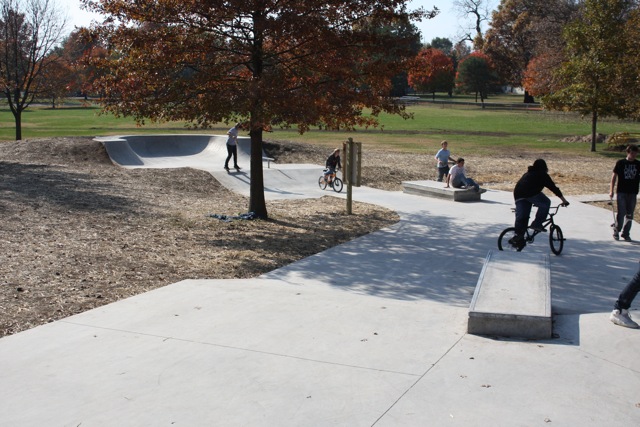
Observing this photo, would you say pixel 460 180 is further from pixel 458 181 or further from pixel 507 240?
pixel 507 240

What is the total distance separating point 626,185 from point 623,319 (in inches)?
244

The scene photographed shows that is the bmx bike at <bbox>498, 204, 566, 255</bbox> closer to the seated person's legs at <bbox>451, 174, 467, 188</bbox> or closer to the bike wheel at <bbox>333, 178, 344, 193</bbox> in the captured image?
the seated person's legs at <bbox>451, 174, 467, 188</bbox>

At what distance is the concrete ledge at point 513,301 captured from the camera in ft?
23.8

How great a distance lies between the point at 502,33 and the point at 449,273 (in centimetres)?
9640

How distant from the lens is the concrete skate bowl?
72.2 feet

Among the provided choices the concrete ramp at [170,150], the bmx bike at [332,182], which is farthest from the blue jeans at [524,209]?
the concrete ramp at [170,150]

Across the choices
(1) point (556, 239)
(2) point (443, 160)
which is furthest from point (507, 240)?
(2) point (443, 160)

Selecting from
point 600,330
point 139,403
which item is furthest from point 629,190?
point 139,403

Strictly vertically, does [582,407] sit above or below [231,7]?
below

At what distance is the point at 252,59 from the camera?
48.6ft

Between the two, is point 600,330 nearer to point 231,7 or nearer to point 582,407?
point 582,407

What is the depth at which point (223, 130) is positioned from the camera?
46.2m

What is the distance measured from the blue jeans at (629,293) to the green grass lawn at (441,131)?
2574cm

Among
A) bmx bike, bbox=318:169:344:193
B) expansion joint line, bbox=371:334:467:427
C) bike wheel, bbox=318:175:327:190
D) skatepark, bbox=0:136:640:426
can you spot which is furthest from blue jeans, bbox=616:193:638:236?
bike wheel, bbox=318:175:327:190
